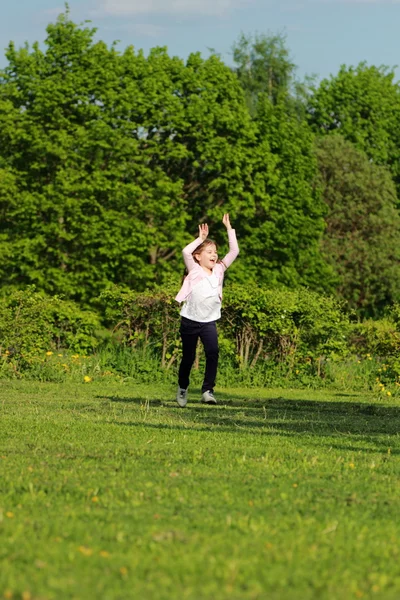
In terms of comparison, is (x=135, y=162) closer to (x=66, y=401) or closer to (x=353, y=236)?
(x=353, y=236)

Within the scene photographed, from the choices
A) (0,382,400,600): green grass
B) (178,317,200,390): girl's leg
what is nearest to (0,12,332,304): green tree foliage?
(178,317,200,390): girl's leg

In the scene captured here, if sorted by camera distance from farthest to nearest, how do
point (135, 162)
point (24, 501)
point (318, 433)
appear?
1. point (135, 162)
2. point (318, 433)
3. point (24, 501)

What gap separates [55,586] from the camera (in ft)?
13.2

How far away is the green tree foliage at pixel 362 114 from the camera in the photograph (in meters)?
52.8

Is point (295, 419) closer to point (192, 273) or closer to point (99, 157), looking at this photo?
point (192, 273)

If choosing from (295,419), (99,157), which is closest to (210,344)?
(295,419)

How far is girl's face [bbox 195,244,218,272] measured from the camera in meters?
12.3

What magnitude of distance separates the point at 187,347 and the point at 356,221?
3604 centimetres

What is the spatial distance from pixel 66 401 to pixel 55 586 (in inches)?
334

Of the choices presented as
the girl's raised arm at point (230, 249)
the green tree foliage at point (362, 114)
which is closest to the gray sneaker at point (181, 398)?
the girl's raised arm at point (230, 249)

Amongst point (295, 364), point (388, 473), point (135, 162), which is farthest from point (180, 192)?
point (388, 473)

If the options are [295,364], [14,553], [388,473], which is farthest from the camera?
[295,364]

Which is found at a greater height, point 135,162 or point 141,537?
point 135,162

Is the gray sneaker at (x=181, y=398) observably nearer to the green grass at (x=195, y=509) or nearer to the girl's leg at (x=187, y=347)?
the girl's leg at (x=187, y=347)
